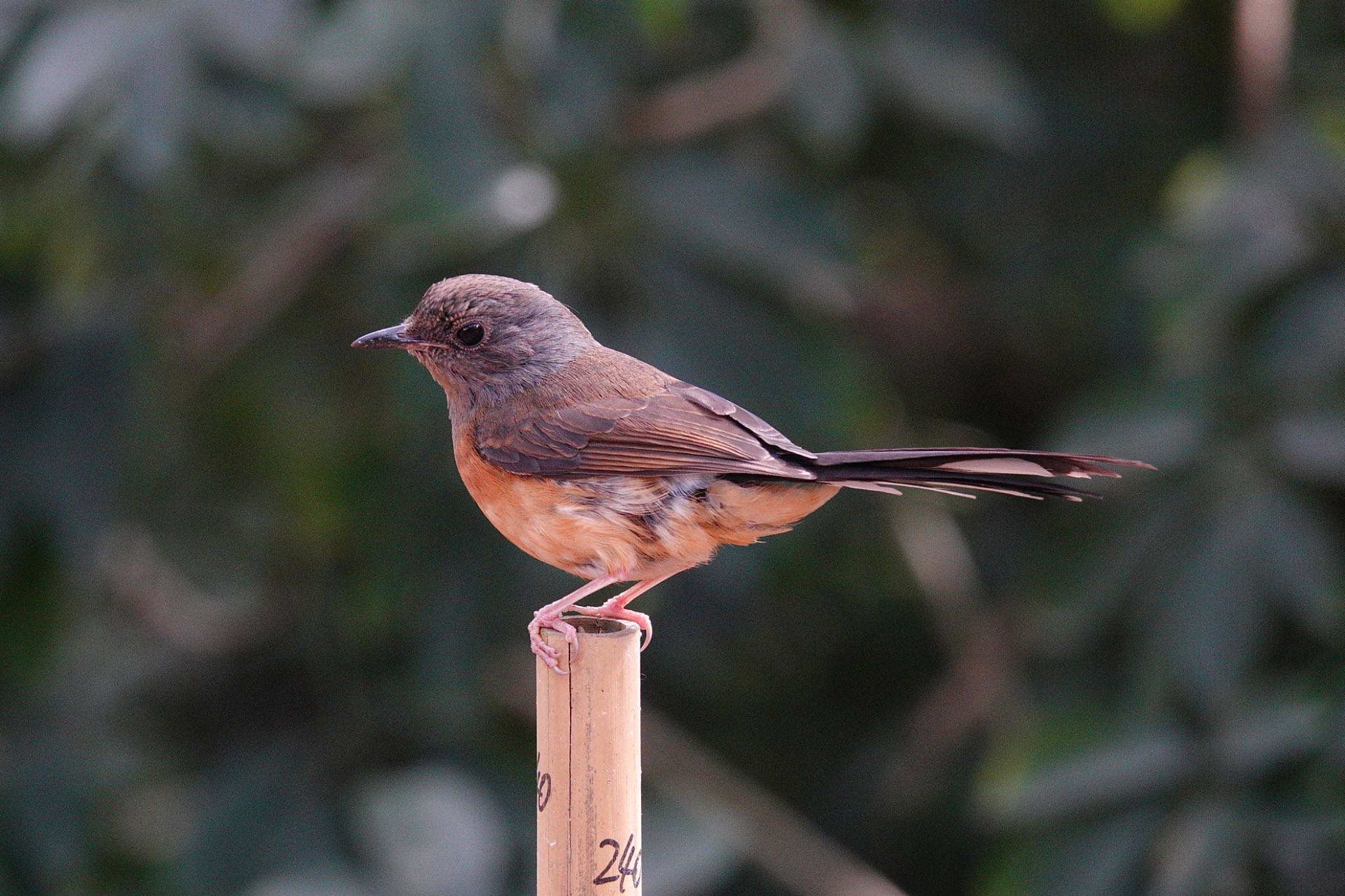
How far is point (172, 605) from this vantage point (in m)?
7.02

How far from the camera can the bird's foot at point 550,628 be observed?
2660 mm

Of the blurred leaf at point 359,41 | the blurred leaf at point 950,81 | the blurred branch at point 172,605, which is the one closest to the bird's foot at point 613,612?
the blurred leaf at point 359,41

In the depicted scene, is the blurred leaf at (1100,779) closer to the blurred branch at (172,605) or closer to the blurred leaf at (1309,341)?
the blurred leaf at (1309,341)

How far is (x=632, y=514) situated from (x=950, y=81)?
262 centimetres

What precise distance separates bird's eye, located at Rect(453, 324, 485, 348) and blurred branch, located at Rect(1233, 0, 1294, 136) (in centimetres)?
308

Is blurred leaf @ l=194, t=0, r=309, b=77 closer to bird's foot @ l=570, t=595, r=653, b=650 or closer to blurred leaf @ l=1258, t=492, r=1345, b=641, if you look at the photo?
bird's foot @ l=570, t=595, r=653, b=650

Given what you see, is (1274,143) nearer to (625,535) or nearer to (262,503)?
(625,535)

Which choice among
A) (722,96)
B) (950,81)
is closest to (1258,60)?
(950,81)

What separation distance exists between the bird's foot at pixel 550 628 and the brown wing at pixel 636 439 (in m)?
0.36

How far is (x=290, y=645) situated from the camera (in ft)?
20.3

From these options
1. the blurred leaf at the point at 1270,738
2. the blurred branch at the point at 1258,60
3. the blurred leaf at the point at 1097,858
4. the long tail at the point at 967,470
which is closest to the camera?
the long tail at the point at 967,470

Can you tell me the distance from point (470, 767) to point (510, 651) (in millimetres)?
416

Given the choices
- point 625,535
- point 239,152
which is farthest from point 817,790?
point 625,535

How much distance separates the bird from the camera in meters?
2.99
